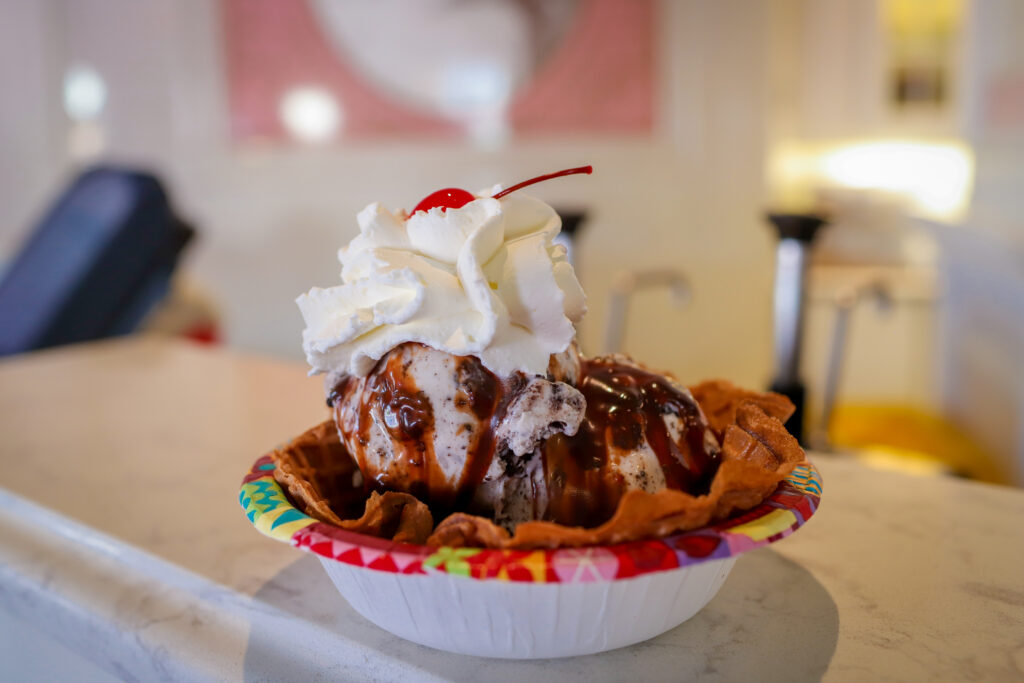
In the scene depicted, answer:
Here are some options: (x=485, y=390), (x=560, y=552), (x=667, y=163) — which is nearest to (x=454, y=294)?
(x=485, y=390)

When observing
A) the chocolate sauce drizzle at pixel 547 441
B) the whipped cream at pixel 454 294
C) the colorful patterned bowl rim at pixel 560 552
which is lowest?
the colorful patterned bowl rim at pixel 560 552

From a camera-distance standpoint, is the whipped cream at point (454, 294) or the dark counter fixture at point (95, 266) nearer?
the whipped cream at point (454, 294)

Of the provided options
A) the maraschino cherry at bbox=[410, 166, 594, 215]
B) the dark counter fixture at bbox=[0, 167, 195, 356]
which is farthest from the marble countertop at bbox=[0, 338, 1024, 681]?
the dark counter fixture at bbox=[0, 167, 195, 356]

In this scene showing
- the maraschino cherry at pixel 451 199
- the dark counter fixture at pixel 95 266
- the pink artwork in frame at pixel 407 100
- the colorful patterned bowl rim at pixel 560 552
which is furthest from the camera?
the pink artwork in frame at pixel 407 100

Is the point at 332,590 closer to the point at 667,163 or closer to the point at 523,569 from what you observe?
the point at 523,569

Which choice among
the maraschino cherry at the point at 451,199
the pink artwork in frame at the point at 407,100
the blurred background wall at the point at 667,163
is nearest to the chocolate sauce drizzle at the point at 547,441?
the maraschino cherry at the point at 451,199

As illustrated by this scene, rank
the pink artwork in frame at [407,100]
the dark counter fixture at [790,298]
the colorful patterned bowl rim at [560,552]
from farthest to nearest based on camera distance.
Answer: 1. the pink artwork in frame at [407,100]
2. the dark counter fixture at [790,298]
3. the colorful patterned bowl rim at [560,552]

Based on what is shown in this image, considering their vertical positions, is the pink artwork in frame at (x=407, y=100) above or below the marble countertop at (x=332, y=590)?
above

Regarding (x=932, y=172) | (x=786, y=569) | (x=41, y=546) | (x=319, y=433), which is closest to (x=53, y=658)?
(x=41, y=546)

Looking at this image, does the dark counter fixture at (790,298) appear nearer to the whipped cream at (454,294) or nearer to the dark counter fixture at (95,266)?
the whipped cream at (454,294)
